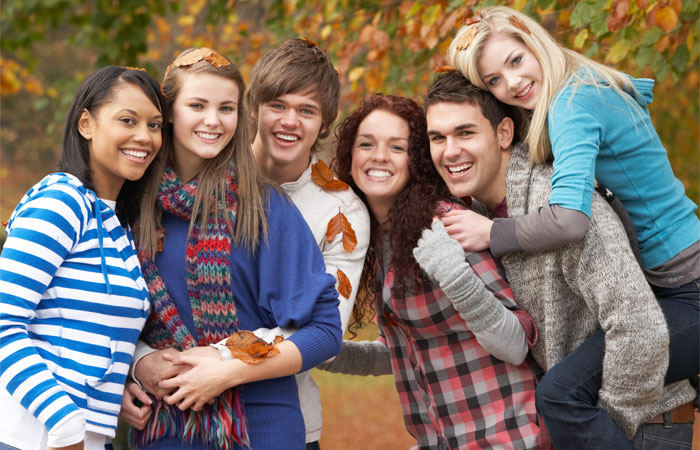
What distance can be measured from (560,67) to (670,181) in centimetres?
59

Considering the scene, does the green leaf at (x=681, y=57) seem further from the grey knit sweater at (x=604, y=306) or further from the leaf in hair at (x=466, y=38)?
the grey knit sweater at (x=604, y=306)

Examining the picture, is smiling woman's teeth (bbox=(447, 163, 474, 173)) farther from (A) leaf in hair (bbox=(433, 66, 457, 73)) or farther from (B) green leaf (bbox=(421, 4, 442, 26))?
(B) green leaf (bbox=(421, 4, 442, 26))

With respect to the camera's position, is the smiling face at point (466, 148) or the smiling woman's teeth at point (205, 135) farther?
the smiling face at point (466, 148)

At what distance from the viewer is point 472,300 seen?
2439mm

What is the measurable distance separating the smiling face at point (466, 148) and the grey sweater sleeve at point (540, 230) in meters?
0.24

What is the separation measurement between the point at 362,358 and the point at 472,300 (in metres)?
0.95

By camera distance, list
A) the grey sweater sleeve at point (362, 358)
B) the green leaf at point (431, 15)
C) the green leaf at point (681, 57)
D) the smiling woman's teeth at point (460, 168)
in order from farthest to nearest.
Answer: the green leaf at point (431, 15) → the green leaf at point (681, 57) → the grey sweater sleeve at point (362, 358) → the smiling woman's teeth at point (460, 168)

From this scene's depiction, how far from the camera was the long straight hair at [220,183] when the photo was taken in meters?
2.39

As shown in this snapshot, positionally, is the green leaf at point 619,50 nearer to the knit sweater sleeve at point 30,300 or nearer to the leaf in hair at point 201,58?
the leaf in hair at point 201,58

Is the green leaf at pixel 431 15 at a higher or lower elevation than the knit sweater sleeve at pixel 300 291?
higher

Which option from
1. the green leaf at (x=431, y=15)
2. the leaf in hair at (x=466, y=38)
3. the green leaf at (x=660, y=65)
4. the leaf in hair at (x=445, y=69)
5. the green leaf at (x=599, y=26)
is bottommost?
the green leaf at (x=660, y=65)

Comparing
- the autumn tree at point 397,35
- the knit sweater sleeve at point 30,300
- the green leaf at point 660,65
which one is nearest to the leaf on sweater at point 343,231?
the knit sweater sleeve at point 30,300

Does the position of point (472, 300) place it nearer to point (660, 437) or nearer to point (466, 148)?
point (466, 148)

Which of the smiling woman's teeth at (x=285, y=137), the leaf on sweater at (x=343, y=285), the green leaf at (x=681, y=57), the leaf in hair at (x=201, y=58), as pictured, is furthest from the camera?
the green leaf at (x=681, y=57)
